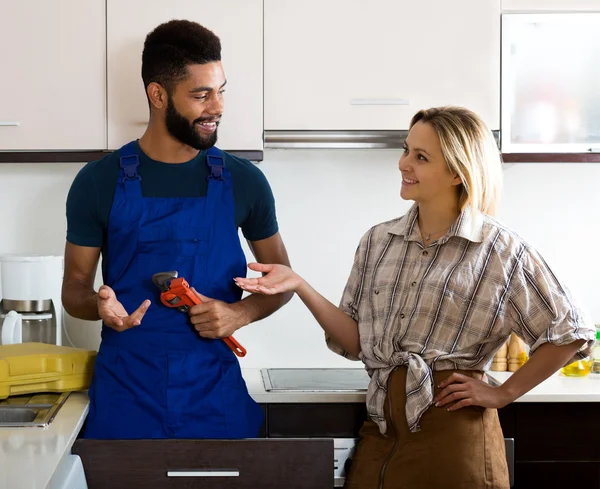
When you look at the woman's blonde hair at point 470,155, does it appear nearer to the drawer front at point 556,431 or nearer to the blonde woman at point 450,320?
the blonde woman at point 450,320

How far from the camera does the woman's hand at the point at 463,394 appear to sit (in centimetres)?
179

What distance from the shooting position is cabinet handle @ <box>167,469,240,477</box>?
59.4 inches

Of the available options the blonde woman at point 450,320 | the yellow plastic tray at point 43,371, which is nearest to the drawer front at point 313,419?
the blonde woman at point 450,320

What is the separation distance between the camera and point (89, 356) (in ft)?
6.75

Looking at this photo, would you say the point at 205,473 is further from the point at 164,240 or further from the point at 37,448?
the point at 164,240

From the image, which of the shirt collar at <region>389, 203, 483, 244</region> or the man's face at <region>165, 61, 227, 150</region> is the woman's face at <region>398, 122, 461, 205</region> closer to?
the shirt collar at <region>389, 203, 483, 244</region>

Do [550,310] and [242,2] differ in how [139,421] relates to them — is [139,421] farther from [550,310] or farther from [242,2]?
[242,2]

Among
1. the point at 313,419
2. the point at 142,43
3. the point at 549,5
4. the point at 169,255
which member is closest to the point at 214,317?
the point at 169,255

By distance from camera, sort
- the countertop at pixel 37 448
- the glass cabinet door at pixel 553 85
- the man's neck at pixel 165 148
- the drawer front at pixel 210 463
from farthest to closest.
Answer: the glass cabinet door at pixel 553 85 < the man's neck at pixel 165 148 < the drawer front at pixel 210 463 < the countertop at pixel 37 448

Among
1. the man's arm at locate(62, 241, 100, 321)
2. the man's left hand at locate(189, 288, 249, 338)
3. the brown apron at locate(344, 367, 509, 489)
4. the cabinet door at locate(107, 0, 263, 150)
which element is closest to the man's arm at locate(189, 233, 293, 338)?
the man's left hand at locate(189, 288, 249, 338)

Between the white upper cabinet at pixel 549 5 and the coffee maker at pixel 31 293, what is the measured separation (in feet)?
4.99

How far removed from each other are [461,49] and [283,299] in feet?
3.13

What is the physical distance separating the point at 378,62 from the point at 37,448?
4.81ft

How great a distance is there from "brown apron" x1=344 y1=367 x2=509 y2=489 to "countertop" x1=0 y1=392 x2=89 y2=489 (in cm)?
62
